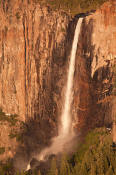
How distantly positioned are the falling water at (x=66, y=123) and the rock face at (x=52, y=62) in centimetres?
52

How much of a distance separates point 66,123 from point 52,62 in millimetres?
6354

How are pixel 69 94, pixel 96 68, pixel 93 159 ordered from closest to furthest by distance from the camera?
pixel 93 159
pixel 96 68
pixel 69 94

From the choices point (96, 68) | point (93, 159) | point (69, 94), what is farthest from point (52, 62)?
point (93, 159)

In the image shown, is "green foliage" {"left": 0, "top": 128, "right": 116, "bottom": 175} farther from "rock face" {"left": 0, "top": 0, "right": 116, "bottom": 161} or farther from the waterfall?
the waterfall

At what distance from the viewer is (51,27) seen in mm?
28141

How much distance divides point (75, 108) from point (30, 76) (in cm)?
593

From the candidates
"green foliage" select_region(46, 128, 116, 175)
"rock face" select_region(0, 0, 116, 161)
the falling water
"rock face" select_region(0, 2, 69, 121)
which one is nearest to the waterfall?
the falling water

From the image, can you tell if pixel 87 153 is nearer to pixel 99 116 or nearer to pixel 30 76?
pixel 99 116

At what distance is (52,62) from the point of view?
28.8m

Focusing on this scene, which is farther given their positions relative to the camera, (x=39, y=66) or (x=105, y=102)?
(x=39, y=66)

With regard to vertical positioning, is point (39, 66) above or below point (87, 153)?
above

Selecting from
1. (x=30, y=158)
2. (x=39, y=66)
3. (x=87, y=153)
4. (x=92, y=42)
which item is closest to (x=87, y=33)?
(x=92, y=42)

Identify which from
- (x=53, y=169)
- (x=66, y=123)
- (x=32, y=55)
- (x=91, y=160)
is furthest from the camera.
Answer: (x=32, y=55)

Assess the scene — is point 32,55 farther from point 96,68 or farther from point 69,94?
point 96,68
